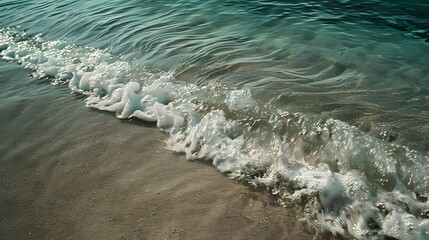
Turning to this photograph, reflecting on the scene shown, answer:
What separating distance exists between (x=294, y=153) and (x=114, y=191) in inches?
76.4

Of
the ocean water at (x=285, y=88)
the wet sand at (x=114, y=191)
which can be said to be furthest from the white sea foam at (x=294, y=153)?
the wet sand at (x=114, y=191)

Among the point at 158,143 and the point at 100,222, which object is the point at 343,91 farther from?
the point at 100,222

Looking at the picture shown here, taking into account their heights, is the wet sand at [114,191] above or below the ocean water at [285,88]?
below

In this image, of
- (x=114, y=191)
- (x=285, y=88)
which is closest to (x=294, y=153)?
(x=285, y=88)

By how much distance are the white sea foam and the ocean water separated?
0.5 inches

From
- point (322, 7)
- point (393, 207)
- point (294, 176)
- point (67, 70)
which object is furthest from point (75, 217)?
point (322, 7)

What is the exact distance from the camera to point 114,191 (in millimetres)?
3342

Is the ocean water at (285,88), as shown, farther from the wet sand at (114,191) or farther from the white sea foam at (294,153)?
the wet sand at (114,191)

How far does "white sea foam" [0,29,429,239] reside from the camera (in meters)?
2.78

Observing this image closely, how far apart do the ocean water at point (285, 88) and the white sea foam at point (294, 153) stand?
0.01 metres

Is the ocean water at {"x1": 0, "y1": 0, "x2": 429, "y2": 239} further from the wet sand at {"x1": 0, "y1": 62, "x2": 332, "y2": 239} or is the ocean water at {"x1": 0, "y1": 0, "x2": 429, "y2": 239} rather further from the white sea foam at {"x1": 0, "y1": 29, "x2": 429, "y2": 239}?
the wet sand at {"x1": 0, "y1": 62, "x2": 332, "y2": 239}

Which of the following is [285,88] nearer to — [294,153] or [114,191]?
[294,153]

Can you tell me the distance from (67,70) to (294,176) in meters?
5.02

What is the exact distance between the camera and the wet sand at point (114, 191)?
9.34 ft
